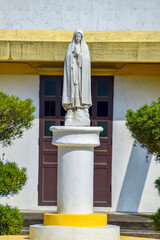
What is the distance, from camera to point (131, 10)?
1483 cm

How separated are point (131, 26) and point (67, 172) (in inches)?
227

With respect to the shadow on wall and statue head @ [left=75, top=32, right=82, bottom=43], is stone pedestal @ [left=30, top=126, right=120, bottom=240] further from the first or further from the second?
the shadow on wall

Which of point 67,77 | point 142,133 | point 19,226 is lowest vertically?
point 19,226

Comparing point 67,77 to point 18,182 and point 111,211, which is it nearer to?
point 18,182

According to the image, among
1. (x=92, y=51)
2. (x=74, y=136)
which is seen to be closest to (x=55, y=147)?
(x=92, y=51)

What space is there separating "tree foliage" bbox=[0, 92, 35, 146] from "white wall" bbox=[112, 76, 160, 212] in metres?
3.21

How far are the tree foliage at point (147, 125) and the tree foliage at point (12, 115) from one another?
6.05 feet

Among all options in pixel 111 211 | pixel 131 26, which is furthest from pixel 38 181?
pixel 131 26

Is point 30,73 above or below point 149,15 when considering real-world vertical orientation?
below

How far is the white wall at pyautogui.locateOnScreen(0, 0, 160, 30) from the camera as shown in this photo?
48.5ft

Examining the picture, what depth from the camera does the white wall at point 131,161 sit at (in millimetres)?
14406

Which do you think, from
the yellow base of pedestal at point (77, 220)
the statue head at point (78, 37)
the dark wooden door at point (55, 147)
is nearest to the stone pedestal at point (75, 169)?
the yellow base of pedestal at point (77, 220)

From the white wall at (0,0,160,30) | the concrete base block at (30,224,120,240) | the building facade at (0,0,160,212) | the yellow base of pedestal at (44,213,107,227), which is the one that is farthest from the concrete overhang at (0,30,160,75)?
the concrete base block at (30,224,120,240)

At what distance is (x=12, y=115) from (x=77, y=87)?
1.79 metres
